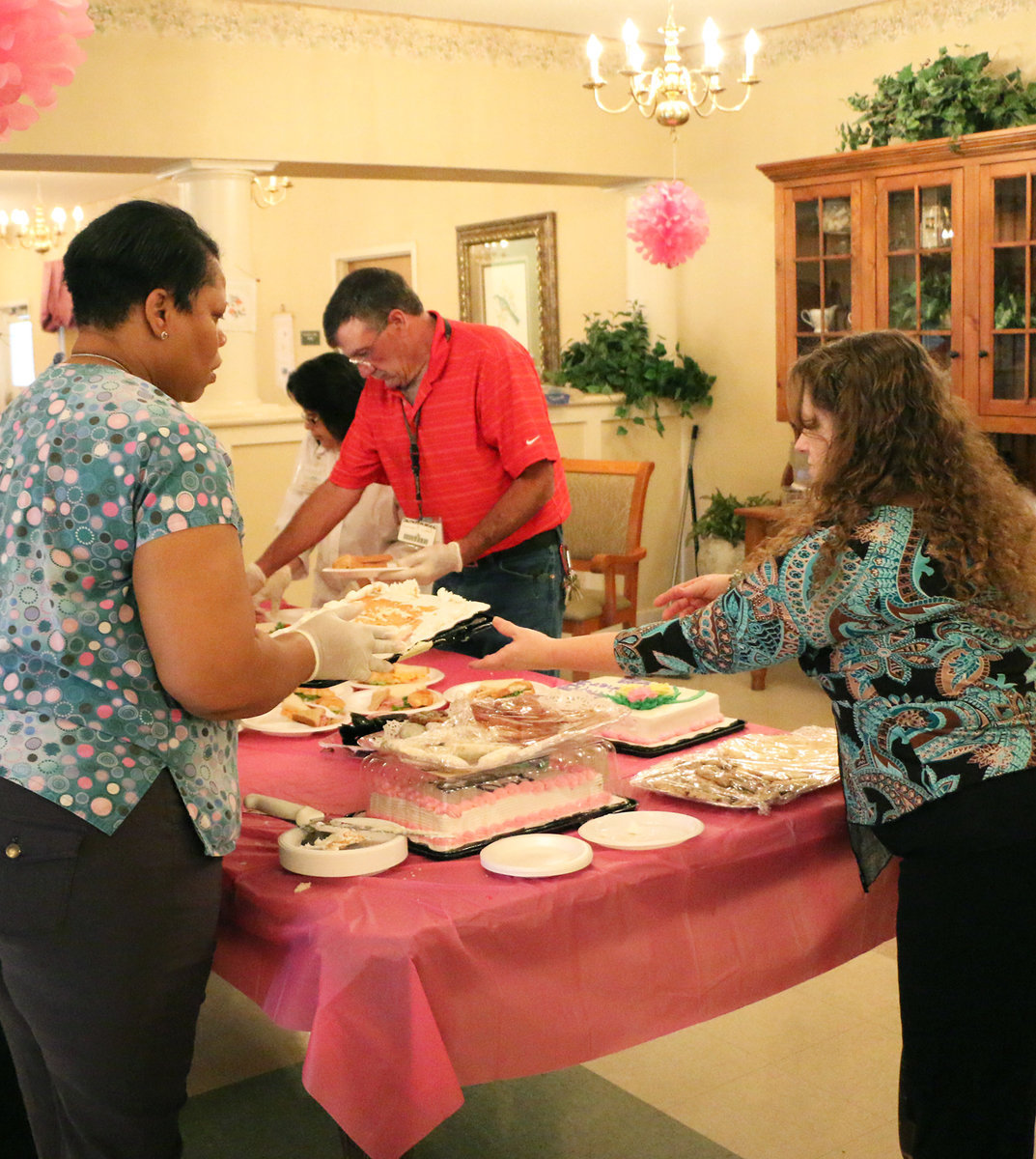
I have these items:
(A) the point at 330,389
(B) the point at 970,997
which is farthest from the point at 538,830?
(A) the point at 330,389

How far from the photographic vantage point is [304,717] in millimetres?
2199

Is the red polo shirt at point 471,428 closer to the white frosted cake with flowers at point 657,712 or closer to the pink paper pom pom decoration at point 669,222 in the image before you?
the white frosted cake with flowers at point 657,712

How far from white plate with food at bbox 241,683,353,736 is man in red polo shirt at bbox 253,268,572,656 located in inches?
23.6

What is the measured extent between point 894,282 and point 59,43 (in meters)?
3.79

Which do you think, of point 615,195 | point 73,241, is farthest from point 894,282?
point 73,241

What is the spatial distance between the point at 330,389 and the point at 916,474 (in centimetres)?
205

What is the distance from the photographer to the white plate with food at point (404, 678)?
243 cm

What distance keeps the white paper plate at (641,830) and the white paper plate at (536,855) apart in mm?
33

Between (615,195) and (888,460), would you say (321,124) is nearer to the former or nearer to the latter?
→ (615,195)

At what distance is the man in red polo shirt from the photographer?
286 cm

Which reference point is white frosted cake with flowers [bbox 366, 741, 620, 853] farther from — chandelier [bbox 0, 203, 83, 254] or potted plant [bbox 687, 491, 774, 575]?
chandelier [bbox 0, 203, 83, 254]

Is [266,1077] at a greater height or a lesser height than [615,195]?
lesser

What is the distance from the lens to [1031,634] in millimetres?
1621

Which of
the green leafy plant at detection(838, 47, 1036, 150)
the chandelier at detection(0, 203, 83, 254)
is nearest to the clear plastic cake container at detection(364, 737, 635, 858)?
the green leafy plant at detection(838, 47, 1036, 150)
